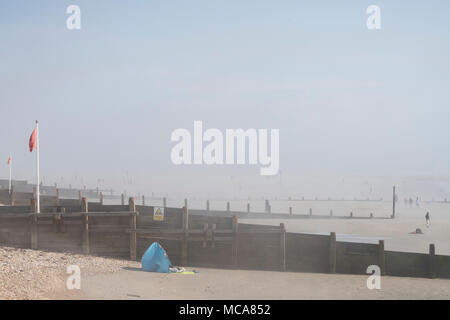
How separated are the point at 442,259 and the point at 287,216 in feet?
106

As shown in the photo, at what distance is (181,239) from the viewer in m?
25.3

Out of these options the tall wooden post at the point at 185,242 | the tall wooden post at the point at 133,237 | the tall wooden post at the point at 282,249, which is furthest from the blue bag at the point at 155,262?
the tall wooden post at the point at 282,249

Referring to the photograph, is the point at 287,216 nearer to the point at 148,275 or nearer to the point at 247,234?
the point at 247,234

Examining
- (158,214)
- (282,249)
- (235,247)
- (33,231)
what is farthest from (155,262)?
(33,231)

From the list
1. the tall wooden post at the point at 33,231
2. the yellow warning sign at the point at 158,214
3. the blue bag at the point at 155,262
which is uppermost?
the yellow warning sign at the point at 158,214

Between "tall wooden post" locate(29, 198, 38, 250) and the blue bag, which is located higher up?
"tall wooden post" locate(29, 198, 38, 250)

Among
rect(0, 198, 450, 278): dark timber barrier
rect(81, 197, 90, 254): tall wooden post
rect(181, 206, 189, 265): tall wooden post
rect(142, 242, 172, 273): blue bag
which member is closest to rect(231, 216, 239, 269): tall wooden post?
rect(0, 198, 450, 278): dark timber barrier

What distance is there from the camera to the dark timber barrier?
23.5 meters

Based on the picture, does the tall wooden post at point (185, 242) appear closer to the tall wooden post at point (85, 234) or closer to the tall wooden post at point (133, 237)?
the tall wooden post at point (133, 237)

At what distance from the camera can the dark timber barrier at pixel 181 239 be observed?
23.5m

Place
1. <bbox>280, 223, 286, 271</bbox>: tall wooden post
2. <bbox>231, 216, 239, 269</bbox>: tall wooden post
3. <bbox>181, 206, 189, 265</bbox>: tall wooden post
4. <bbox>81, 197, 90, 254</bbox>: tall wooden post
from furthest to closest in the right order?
<bbox>81, 197, 90, 254</bbox>: tall wooden post → <bbox>181, 206, 189, 265</bbox>: tall wooden post → <bbox>231, 216, 239, 269</bbox>: tall wooden post → <bbox>280, 223, 286, 271</bbox>: tall wooden post

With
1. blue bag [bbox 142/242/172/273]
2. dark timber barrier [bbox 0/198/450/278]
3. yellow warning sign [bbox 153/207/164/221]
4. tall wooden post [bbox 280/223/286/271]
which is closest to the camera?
blue bag [bbox 142/242/172/273]

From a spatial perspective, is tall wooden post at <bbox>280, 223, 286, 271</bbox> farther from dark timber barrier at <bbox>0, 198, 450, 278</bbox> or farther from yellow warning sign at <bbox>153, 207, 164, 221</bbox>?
yellow warning sign at <bbox>153, 207, 164, 221</bbox>
